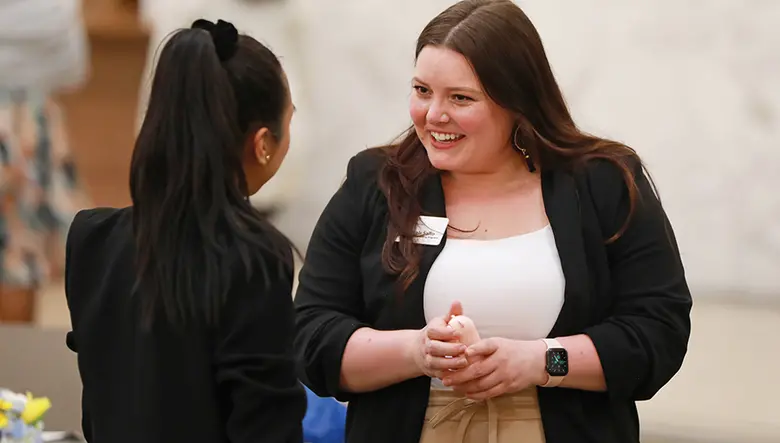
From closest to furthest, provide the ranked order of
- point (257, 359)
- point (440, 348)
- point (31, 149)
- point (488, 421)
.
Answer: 1. point (257, 359)
2. point (440, 348)
3. point (488, 421)
4. point (31, 149)

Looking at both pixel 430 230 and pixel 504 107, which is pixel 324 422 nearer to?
pixel 430 230

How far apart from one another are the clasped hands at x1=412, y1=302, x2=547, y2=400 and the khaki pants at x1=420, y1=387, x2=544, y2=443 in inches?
2.2

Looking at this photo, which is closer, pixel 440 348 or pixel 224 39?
pixel 224 39

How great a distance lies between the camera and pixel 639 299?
1.73 m

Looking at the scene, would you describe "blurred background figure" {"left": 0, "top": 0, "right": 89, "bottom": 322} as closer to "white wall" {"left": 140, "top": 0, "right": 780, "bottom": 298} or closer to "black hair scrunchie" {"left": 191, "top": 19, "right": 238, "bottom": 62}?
"white wall" {"left": 140, "top": 0, "right": 780, "bottom": 298}

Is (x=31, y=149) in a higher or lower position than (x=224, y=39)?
higher

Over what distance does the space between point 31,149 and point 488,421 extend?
2.58 meters

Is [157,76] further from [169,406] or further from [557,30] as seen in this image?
[557,30]

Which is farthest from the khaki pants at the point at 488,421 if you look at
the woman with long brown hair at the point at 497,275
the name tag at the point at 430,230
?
the name tag at the point at 430,230

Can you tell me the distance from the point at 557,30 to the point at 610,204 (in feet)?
8.33

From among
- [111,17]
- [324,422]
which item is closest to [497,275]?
[324,422]

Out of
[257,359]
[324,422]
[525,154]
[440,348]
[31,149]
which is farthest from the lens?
[31,149]

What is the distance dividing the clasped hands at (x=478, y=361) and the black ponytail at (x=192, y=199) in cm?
33

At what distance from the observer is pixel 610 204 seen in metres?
1.77
